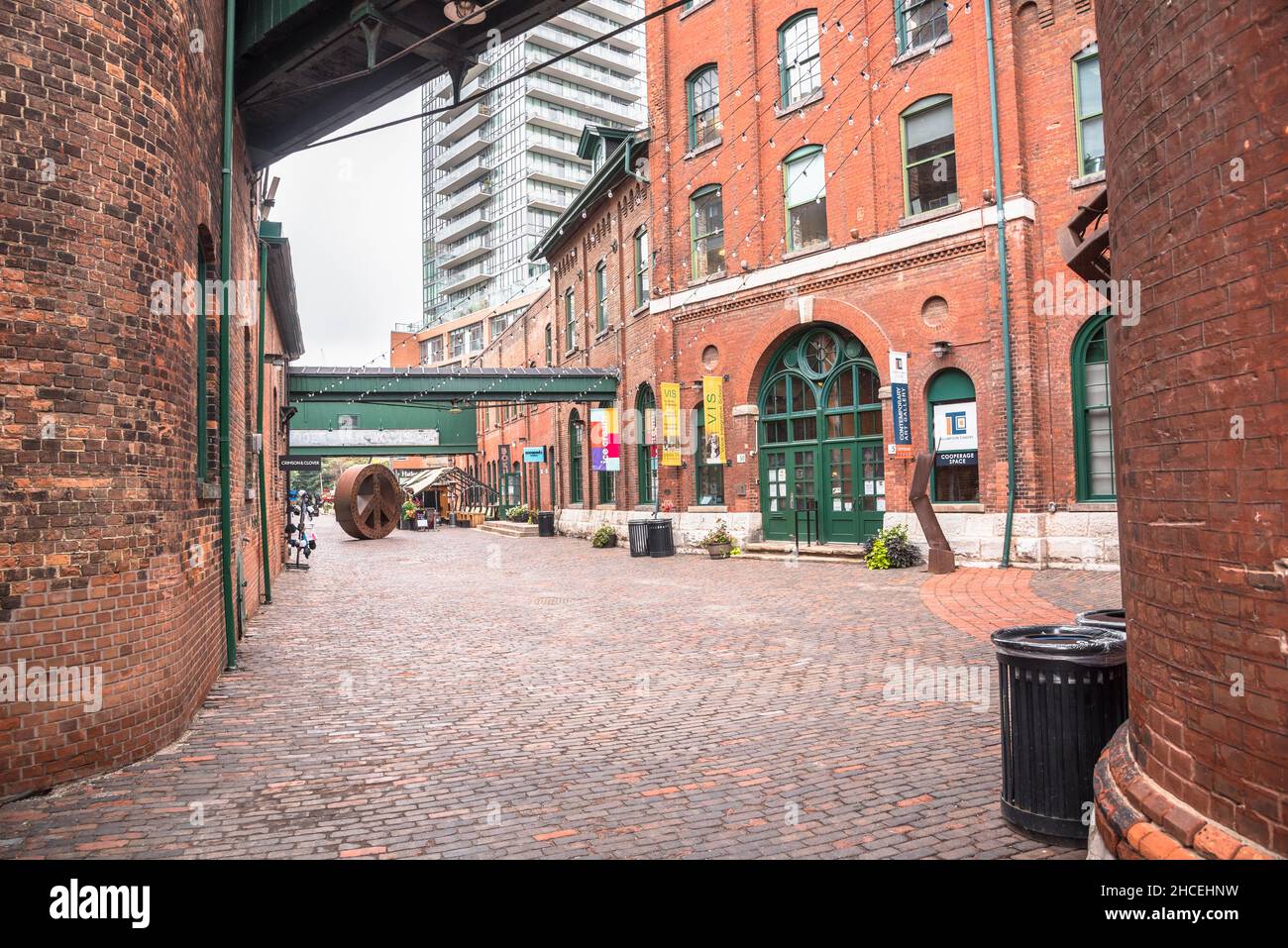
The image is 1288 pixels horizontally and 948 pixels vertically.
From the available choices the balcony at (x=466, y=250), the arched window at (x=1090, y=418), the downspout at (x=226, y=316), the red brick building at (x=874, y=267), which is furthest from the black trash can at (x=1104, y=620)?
the balcony at (x=466, y=250)

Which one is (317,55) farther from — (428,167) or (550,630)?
(428,167)

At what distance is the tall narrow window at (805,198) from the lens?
1855cm

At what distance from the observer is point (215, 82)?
7746 mm

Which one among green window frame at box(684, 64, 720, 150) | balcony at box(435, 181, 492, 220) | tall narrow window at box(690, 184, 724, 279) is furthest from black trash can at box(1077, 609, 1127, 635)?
balcony at box(435, 181, 492, 220)

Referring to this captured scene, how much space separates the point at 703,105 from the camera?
21.2 m

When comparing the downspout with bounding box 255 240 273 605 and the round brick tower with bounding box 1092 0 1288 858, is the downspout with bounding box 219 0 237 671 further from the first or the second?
the round brick tower with bounding box 1092 0 1288 858

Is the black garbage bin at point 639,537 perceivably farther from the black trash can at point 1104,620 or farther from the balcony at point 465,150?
the balcony at point 465,150

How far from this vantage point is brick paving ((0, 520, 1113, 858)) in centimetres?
412

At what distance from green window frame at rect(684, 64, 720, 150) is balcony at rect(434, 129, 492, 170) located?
69.9 metres

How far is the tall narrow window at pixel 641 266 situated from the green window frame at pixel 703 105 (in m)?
3.05

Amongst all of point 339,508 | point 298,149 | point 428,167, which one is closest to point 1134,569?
point 298,149

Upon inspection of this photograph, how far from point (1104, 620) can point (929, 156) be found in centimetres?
1390

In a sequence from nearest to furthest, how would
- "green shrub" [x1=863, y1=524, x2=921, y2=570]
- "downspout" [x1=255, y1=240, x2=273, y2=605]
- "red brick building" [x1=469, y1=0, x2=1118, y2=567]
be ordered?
"downspout" [x1=255, y1=240, x2=273, y2=605]
"red brick building" [x1=469, y1=0, x2=1118, y2=567]
"green shrub" [x1=863, y1=524, x2=921, y2=570]
